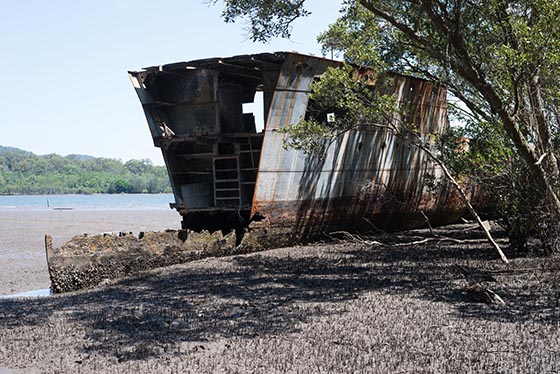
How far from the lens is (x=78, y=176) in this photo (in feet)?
510

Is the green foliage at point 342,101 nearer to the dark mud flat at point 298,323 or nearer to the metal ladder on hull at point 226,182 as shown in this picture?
the dark mud flat at point 298,323

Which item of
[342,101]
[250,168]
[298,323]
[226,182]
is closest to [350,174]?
[250,168]

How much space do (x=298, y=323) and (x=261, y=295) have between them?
6.36ft

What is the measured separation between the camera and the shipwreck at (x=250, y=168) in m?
13.4

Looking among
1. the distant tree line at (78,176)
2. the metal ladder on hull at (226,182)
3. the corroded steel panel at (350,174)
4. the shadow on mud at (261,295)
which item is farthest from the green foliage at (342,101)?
the distant tree line at (78,176)

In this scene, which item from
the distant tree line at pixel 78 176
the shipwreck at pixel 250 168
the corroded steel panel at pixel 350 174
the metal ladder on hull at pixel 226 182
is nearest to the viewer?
the shipwreck at pixel 250 168

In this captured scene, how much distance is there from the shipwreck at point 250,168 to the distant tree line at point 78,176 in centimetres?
12472

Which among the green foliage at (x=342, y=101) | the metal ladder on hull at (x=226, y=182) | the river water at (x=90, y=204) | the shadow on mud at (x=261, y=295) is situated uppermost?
the green foliage at (x=342, y=101)

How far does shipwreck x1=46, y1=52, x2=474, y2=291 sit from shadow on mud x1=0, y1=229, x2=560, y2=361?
37.5 inches

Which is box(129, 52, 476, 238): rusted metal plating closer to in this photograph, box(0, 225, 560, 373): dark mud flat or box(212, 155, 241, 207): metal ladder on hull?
box(212, 155, 241, 207): metal ladder on hull

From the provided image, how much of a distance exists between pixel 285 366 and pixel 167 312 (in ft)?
8.90

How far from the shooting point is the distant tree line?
472 feet

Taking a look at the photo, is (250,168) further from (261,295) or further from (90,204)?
(90,204)

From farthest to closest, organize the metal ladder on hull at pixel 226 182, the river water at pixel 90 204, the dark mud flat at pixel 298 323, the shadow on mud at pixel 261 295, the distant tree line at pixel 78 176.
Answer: the distant tree line at pixel 78 176 < the river water at pixel 90 204 < the metal ladder on hull at pixel 226 182 < the shadow on mud at pixel 261 295 < the dark mud flat at pixel 298 323
